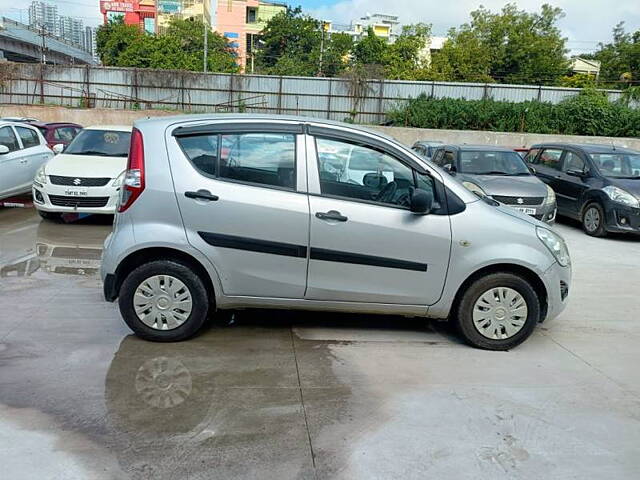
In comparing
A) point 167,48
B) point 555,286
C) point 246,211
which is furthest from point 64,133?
point 167,48

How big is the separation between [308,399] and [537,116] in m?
28.1

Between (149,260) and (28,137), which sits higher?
(28,137)

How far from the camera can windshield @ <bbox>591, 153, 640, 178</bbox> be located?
10430 mm

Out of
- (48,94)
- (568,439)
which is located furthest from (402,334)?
(48,94)

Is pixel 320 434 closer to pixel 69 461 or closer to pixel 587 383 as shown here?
pixel 69 461

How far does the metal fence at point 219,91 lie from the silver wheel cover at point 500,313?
27.2m

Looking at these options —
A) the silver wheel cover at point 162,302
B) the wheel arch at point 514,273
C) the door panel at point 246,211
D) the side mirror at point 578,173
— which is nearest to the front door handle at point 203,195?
the door panel at point 246,211

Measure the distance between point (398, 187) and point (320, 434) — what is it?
215cm

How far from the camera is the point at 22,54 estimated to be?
170 feet

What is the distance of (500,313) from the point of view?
4.64 m

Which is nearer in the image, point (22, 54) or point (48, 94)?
point (48, 94)

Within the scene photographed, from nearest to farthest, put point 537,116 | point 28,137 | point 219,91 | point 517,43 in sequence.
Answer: point 28,137 < point 537,116 < point 219,91 < point 517,43

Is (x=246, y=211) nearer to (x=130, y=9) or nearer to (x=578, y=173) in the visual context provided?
(x=578, y=173)

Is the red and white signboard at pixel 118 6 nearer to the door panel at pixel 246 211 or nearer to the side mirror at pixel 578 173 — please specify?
the side mirror at pixel 578 173
